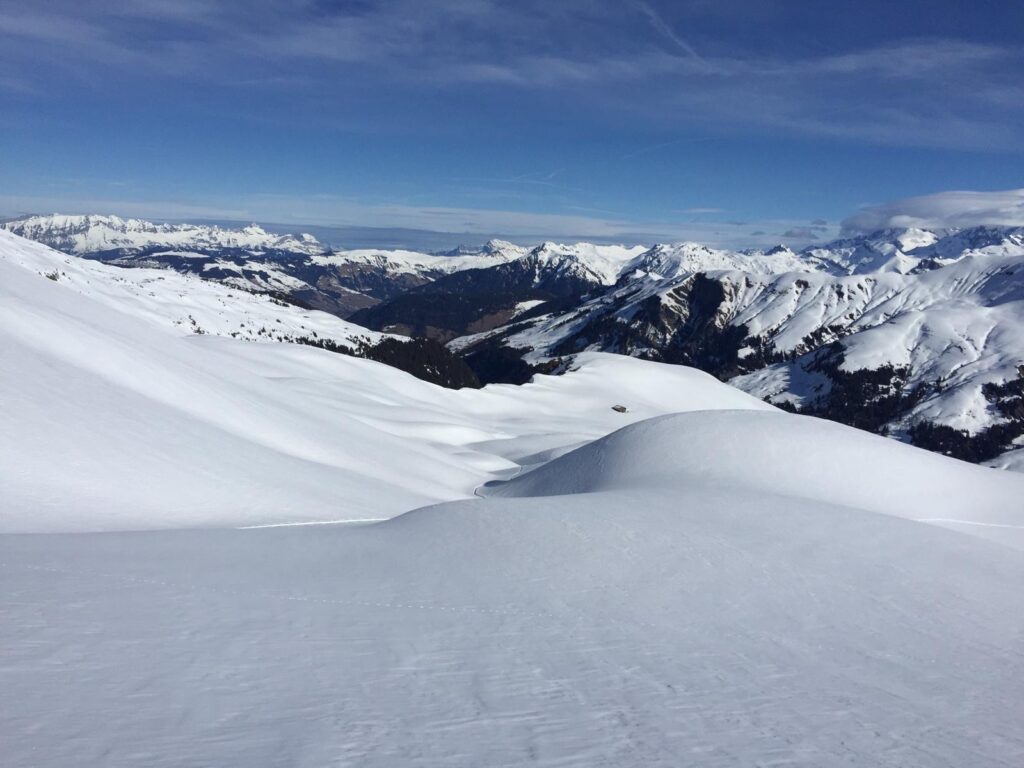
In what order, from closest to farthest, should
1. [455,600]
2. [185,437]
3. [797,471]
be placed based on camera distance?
[455,600] < [185,437] < [797,471]

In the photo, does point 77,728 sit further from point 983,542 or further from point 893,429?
point 893,429

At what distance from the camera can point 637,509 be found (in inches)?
744

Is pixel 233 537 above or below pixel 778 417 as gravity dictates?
below

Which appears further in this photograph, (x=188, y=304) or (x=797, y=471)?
(x=188, y=304)

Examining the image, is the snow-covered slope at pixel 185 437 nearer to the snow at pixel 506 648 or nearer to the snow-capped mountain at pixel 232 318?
the snow at pixel 506 648

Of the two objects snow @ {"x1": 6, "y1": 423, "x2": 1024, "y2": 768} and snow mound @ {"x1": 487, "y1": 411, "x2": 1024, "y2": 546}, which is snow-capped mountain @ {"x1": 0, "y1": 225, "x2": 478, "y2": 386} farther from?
snow @ {"x1": 6, "y1": 423, "x2": 1024, "y2": 768}

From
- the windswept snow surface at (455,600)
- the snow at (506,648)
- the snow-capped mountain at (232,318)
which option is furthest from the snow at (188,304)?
the snow at (506,648)

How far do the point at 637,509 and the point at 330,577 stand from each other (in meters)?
9.98

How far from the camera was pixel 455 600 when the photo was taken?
443 inches

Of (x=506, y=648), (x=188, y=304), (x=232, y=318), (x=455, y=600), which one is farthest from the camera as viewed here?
(x=232, y=318)

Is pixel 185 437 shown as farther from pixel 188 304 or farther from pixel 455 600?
pixel 188 304

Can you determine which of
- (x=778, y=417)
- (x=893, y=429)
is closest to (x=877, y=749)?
(x=778, y=417)

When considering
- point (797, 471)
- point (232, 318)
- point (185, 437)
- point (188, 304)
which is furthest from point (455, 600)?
point (188, 304)

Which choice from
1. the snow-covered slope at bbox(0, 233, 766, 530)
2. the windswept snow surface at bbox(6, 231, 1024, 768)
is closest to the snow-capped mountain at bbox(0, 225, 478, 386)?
the snow-covered slope at bbox(0, 233, 766, 530)
